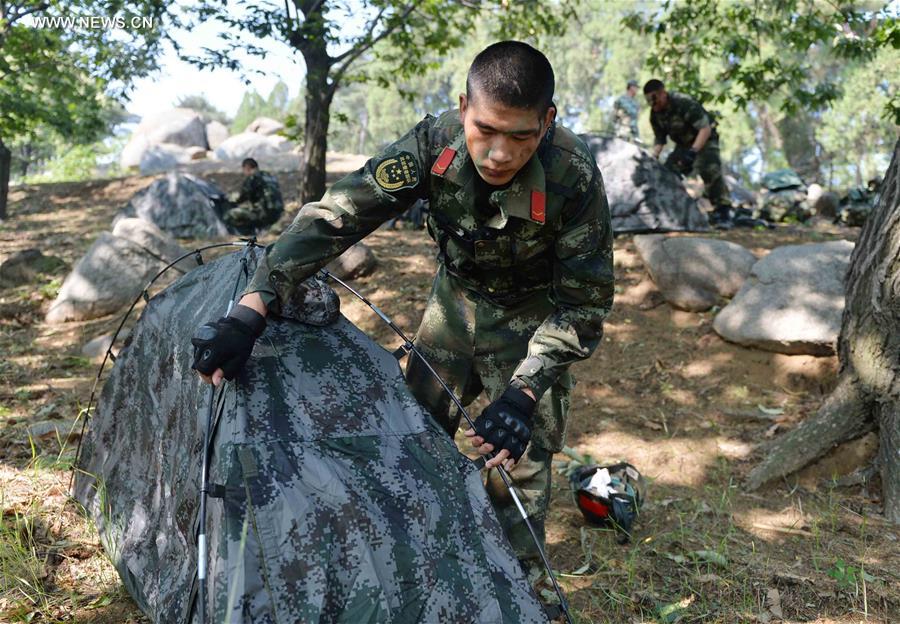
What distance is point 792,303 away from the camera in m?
5.12

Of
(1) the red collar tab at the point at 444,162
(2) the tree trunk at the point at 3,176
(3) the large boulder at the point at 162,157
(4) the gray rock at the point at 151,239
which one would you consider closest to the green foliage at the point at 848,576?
(1) the red collar tab at the point at 444,162

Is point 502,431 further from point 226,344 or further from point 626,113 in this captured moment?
point 626,113

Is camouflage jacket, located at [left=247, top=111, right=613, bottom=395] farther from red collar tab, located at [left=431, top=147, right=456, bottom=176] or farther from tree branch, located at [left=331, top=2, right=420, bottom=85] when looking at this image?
tree branch, located at [left=331, top=2, right=420, bottom=85]

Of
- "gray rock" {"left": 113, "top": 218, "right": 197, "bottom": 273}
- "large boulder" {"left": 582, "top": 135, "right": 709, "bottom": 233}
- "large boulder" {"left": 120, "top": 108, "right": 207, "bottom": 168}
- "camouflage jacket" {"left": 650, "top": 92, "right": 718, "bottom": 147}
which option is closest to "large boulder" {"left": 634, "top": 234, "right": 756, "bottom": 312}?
"large boulder" {"left": 582, "top": 135, "right": 709, "bottom": 233}

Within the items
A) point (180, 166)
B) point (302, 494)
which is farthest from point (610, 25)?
point (302, 494)

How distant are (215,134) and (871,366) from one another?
2734cm

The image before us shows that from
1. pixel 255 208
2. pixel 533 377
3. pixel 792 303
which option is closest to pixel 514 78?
pixel 533 377

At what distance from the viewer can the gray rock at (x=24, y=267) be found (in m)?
7.24

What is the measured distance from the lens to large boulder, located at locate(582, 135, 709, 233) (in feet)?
23.8

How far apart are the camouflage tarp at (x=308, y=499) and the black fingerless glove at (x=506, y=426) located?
0.68ft

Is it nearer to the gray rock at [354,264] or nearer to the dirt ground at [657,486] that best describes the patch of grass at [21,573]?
the dirt ground at [657,486]

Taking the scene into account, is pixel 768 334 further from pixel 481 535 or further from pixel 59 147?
pixel 59 147

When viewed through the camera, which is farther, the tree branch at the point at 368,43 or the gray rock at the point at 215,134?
the gray rock at the point at 215,134

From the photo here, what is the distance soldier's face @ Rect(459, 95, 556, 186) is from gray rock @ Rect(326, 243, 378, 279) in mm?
4770
